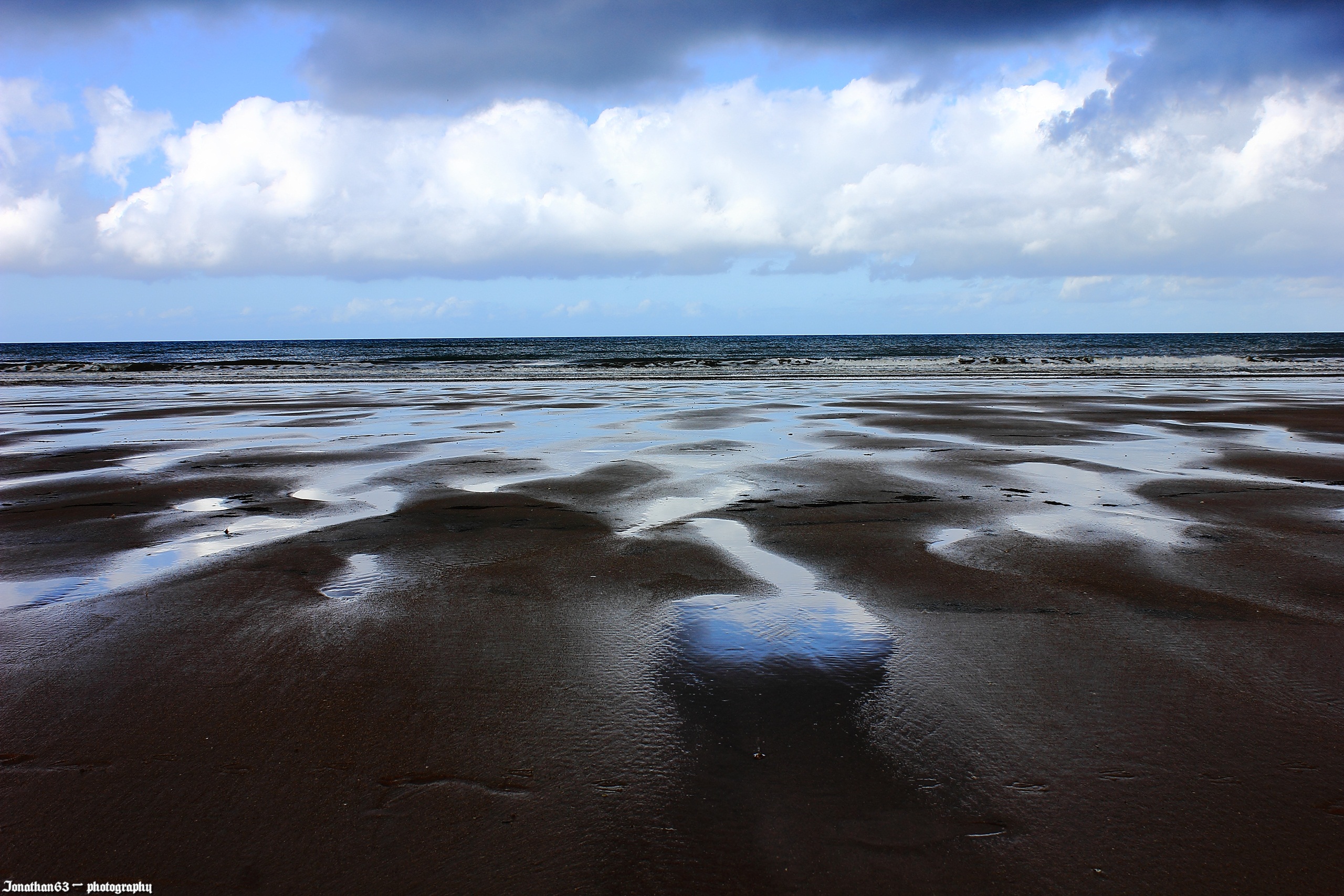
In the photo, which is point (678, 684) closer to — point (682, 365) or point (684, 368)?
point (684, 368)

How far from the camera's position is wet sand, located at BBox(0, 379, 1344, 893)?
8.72 ft

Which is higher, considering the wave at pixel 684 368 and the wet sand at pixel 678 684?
the wave at pixel 684 368

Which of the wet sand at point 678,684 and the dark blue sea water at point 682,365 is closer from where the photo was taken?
the wet sand at point 678,684

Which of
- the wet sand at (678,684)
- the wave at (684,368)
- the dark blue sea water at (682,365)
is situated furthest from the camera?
the dark blue sea water at (682,365)

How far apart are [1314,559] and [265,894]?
7.36m

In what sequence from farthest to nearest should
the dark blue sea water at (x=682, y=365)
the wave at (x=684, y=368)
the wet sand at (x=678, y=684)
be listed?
the dark blue sea water at (x=682, y=365), the wave at (x=684, y=368), the wet sand at (x=678, y=684)

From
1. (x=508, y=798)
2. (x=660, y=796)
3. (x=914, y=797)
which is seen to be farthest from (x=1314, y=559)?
(x=508, y=798)

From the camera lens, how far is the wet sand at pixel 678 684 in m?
2.66

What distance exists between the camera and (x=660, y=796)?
2961mm

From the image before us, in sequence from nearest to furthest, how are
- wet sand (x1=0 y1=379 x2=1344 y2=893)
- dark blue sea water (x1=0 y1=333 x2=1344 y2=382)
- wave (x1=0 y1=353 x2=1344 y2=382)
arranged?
wet sand (x1=0 y1=379 x2=1344 y2=893) → wave (x1=0 y1=353 x2=1344 y2=382) → dark blue sea water (x1=0 y1=333 x2=1344 y2=382)

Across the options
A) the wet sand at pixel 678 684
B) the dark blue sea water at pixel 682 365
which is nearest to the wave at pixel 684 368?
the dark blue sea water at pixel 682 365

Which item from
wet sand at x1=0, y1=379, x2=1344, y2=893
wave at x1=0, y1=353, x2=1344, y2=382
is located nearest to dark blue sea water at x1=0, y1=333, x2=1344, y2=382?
wave at x1=0, y1=353, x2=1344, y2=382

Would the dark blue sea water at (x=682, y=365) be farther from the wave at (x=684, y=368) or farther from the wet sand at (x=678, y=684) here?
the wet sand at (x=678, y=684)

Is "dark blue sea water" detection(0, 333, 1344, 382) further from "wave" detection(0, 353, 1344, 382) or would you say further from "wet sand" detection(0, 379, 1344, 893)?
"wet sand" detection(0, 379, 1344, 893)
